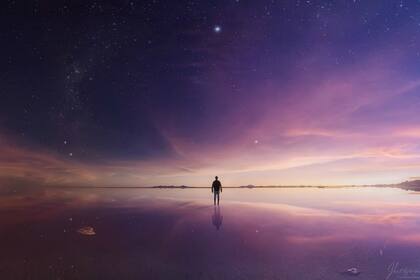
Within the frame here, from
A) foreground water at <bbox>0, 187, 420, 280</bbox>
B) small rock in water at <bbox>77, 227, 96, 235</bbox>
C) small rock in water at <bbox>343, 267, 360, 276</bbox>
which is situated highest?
small rock in water at <bbox>77, 227, 96, 235</bbox>

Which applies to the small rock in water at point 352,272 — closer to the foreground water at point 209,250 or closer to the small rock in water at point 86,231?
the foreground water at point 209,250

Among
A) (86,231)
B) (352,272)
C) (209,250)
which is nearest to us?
(352,272)

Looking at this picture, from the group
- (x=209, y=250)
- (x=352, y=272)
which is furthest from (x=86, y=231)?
(x=352, y=272)

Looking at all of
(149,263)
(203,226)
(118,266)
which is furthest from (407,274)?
(203,226)

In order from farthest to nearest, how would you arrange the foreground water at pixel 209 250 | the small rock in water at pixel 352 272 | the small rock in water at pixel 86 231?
the small rock in water at pixel 86 231 < the foreground water at pixel 209 250 < the small rock in water at pixel 352 272

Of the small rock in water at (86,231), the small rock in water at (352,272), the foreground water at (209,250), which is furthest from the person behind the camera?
the small rock in water at (86,231)

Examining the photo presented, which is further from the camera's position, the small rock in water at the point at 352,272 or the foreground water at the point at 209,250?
the foreground water at the point at 209,250

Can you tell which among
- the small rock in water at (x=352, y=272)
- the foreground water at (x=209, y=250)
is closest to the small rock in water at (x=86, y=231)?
the foreground water at (x=209, y=250)

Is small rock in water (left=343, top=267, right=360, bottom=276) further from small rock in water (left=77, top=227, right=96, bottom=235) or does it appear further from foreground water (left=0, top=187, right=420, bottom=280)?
small rock in water (left=77, top=227, right=96, bottom=235)

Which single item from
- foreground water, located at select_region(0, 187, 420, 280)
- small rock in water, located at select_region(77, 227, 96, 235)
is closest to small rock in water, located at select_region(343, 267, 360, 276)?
foreground water, located at select_region(0, 187, 420, 280)

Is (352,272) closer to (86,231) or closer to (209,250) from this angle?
(209,250)

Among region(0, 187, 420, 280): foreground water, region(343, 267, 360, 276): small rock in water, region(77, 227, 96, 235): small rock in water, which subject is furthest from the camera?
region(77, 227, 96, 235): small rock in water

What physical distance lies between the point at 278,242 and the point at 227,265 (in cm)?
358

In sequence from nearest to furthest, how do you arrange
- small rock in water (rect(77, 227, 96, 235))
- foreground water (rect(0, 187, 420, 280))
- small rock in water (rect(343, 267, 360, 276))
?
1. small rock in water (rect(343, 267, 360, 276))
2. foreground water (rect(0, 187, 420, 280))
3. small rock in water (rect(77, 227, 96, 235))
